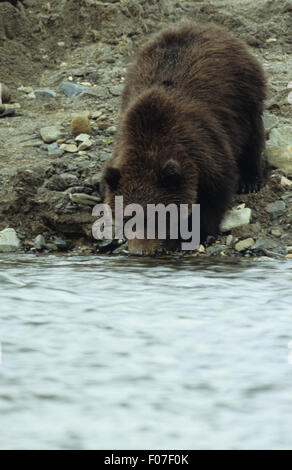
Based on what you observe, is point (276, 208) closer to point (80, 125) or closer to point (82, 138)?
point (82, 138)

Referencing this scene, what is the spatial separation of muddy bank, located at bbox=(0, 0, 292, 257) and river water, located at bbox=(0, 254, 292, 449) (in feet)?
5.55

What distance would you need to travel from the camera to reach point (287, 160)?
773 centimetres

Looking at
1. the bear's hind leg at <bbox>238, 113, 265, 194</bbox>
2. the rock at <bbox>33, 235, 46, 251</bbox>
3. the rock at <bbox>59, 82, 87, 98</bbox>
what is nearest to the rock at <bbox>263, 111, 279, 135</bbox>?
the bear's hind leg at <bbox>238, 113, 265, 194</bbox>

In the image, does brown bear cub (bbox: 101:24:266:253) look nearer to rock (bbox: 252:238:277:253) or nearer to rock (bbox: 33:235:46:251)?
rock (bbox: 252:238:277:253)

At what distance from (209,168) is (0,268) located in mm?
→ 2041

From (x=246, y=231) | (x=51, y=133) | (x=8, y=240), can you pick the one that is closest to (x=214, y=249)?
(x=246, y=231)

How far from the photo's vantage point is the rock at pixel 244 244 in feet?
21.9

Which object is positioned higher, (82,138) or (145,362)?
(82,138)

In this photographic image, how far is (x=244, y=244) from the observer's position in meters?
6.71

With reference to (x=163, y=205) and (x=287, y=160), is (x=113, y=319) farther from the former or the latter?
(x=287, y=160)

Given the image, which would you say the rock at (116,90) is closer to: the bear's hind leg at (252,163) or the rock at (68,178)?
the rock at (68,178)

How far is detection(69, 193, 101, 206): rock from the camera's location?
7246mm

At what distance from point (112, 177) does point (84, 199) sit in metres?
1.15
